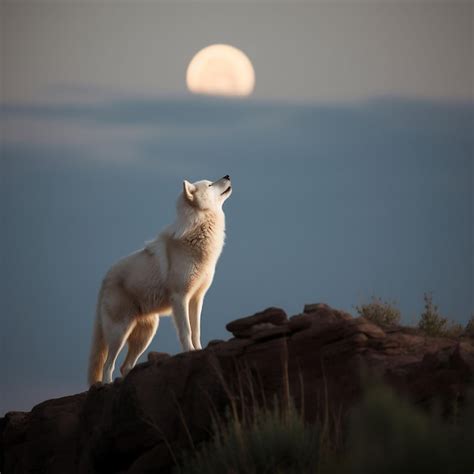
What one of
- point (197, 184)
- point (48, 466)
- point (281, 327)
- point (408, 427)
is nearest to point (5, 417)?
point (48, 466)

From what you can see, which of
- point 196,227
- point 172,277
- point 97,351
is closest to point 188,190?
point 196,227

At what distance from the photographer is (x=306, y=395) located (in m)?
9.30

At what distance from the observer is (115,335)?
1257 centimetres

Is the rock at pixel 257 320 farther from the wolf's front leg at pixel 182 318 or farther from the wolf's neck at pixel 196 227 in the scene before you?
the wolf's neck at pixel 196 227

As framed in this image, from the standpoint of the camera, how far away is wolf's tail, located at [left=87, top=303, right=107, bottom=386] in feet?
43.2

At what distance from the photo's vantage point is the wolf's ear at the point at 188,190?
1221 centimetres

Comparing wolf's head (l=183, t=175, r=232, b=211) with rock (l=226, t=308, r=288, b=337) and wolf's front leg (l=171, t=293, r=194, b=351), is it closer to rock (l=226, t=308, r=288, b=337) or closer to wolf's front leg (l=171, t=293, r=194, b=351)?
wolf's front leg (l=171, t=293, r=194, b=351)

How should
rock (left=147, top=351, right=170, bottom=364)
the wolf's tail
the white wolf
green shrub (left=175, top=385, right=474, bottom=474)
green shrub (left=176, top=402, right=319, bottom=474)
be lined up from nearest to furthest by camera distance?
1. green shrub (left=175, top=385, right=474, bottom=474)
2. green shrub (left=176, top=402, right=319, bottom=474)
3. rock (left=147, top=351, right=170, bottom=364)
4. the white wolf
5. the wolf's tail

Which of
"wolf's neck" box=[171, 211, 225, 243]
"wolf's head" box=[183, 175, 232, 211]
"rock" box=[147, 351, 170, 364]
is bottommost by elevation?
"rock" box=[147, 351, 170, 364]

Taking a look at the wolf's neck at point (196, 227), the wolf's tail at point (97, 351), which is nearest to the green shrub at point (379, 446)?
the wolf's neck at point (196, 227)

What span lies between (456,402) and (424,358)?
84 cm

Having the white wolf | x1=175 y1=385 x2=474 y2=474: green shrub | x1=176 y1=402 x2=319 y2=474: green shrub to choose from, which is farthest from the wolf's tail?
x1=175 y1=385 x2=474 y2=474: green shrub

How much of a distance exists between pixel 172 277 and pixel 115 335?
1.45 m

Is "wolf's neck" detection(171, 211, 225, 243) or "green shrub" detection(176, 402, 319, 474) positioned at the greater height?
"wolf's neck" detection(171, 211, 225, 243)
